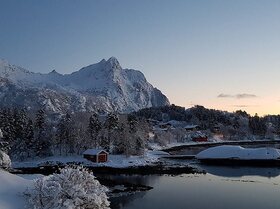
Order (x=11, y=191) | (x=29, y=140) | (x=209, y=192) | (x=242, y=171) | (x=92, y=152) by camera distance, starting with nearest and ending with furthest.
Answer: (x=11, y=191) < (x=209, y=192) < (x=242, y=171) < (x=92, y=152) < (x=29, y=140)

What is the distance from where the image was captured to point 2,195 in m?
36.2

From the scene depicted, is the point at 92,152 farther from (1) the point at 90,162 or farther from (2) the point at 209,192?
(2) the point at 209,192

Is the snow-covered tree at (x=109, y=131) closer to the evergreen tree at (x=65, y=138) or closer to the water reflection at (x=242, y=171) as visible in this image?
the evergreen tree at (x=65, y=138)

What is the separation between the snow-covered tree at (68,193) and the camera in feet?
113

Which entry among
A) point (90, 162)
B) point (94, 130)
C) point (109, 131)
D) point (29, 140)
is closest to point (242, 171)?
point (90, 162)

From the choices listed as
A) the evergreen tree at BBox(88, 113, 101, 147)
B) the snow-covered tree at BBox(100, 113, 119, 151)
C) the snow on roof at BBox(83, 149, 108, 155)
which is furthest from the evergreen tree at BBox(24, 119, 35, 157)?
the snow-covered tree at BBox(100, 113, 119, 151)

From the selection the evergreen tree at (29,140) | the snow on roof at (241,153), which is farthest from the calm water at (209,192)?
the evergreen tree at (29,140)

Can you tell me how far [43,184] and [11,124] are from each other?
8443cm

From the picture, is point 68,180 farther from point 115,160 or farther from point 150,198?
point 115,160

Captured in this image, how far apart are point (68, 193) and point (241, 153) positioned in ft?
310

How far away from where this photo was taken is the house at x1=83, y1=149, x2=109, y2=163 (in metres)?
107

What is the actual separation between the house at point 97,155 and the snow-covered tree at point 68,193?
231 ft

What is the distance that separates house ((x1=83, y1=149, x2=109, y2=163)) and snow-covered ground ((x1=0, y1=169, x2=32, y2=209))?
65.7 m

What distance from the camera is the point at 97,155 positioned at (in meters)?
106
